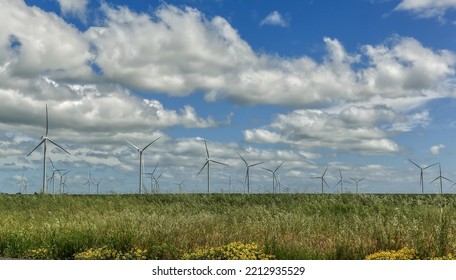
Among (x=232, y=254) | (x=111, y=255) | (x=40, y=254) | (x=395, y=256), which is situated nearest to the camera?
(x=395, y=256)

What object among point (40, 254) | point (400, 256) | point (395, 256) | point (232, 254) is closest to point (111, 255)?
point (40, 254)

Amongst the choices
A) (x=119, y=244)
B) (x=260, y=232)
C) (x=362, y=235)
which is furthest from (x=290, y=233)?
(x=119, y=244)

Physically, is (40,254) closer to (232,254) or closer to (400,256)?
(232,254)

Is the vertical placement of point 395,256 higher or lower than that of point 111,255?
higher

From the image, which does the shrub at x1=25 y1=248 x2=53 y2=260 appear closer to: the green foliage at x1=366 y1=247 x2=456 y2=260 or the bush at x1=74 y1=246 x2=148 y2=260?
the bush at x1=74 y1=246 x2=148 y2=260

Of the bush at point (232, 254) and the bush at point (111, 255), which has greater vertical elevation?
the bush at point (232, 254)

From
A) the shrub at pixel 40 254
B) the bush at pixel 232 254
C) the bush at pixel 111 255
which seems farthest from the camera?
the shrub at pixel 40 254

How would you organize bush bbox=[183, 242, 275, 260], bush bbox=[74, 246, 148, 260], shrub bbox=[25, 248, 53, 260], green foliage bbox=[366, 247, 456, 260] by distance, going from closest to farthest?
green foliage bbox=[366, 247, 456, 260]
bush bbox=[183, 242, 275, 260]
bush bbox=[74, 246, 148, 260]
shrub bbox=[25, 248, 53, 260]

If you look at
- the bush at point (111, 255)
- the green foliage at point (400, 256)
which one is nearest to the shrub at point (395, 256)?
the green foliage at point (400, 256)

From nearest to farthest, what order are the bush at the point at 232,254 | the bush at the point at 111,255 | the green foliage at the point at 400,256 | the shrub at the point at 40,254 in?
the green foliage at the point at 400,256, the bush at the point at 232,254, the bush at the point at 111,255, the shrub at the point at 40,254

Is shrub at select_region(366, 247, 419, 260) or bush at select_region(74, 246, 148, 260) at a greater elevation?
shrub at select_region(366, 247, 419, 260)

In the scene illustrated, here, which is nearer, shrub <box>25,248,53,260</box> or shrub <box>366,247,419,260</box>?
shrub <box>366,247,419,260</box>

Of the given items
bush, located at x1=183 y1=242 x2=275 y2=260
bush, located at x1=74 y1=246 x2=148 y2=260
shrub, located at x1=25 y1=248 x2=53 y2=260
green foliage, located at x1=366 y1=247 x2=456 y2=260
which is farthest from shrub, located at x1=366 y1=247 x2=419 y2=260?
shrub, located at x1=25 y1=248 x2=53 y2=260

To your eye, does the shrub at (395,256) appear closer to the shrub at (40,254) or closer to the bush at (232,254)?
the bush at (232,254)
